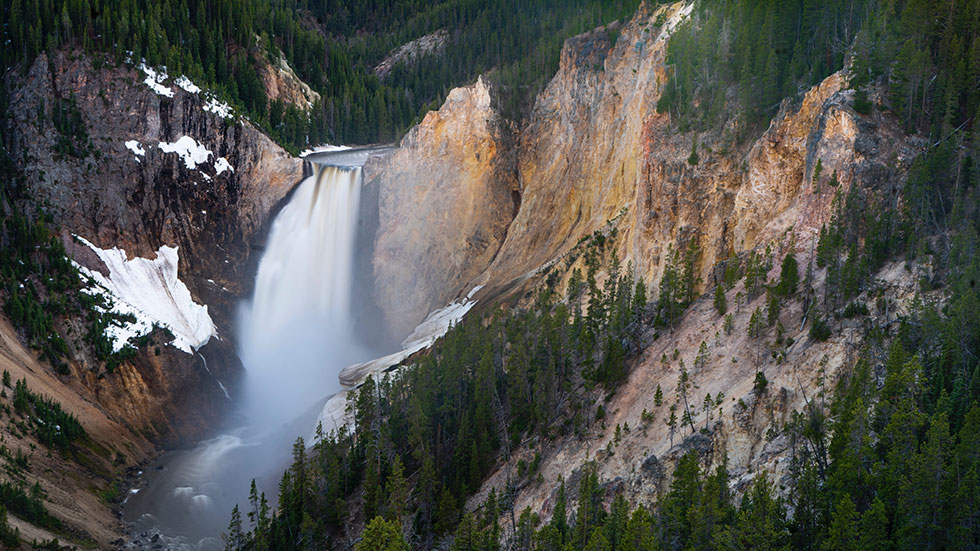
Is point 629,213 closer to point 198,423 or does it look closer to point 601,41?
point 601,41

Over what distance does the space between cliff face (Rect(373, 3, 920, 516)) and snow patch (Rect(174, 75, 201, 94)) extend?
33364 millimetres

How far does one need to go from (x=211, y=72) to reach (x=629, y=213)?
183 ft

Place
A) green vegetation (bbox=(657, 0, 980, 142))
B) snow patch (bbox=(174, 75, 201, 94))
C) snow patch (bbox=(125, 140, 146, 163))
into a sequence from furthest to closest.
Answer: snow patch (bbox=(174, 75, 201, 94)) → snow patch (bbox=(125, 140, 146, 163)) → green vegetation (bbox=(657, 0, 980, 142))

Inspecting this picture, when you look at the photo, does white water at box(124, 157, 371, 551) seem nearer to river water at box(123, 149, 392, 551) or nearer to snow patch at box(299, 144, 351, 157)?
river water at box(123, 149, 392, 551)

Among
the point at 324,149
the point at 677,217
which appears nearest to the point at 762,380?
the point at 677,217

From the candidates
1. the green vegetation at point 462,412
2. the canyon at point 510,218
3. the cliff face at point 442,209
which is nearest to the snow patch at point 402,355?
the canyon at point 510,218

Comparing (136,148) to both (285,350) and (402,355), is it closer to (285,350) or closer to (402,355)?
(285,350)

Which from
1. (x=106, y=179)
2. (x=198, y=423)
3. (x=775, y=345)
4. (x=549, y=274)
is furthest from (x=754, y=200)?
(x=106, y=179)

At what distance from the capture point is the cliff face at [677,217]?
3997 cm

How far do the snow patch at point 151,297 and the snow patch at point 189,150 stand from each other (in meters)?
9.04

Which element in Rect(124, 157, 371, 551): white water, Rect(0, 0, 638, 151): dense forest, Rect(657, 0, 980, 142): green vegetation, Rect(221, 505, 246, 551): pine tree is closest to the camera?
Rect(657, 0, 980, 142): green vegetation

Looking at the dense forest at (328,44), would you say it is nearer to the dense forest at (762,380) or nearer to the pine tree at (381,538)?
the dense forest at (762,380)

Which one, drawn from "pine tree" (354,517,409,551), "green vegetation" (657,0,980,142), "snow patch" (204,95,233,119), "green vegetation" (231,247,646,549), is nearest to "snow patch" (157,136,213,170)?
"snow patch" (204,95,233,119)

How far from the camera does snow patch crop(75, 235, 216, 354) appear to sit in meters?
78.0
